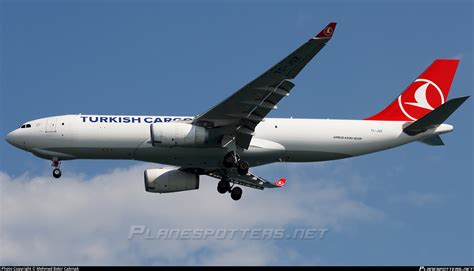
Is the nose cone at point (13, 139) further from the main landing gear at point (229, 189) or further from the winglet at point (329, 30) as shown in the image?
the winglet at point (329, 30)

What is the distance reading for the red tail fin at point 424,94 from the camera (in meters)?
57.1

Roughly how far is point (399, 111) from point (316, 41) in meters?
14.8

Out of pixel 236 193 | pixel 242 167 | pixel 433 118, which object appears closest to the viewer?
pixel 242 167

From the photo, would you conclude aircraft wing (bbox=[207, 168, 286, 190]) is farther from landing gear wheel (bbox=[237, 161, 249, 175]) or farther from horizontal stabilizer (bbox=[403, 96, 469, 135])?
horizontal stabilizer (bbox=[403, 96, 469, 135])

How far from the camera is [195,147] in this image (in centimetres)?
5178

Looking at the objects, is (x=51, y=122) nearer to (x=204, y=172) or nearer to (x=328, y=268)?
(x=204, y=172)

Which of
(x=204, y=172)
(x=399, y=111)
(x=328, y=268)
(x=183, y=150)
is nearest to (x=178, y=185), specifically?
(x=204, y=172)

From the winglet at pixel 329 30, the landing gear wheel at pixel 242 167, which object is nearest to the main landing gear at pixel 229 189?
the landing gear wheel at pixel 242 167

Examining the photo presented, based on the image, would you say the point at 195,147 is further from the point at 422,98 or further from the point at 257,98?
the point at 422,98

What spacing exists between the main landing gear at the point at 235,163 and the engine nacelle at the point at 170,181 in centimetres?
572

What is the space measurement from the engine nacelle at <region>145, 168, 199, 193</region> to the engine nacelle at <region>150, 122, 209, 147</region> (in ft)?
23.0

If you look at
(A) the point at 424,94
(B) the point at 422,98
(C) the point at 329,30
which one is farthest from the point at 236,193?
(C) the point at 329,30

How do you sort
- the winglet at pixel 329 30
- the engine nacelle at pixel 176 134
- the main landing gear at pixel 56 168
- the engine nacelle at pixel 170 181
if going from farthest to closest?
the engine nacelle at pixel 170 181, the main landing gear at pixel 56 168, the engine nacelle at pixel 176 134, the winglet at pixel 329 30

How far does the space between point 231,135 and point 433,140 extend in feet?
40.0
